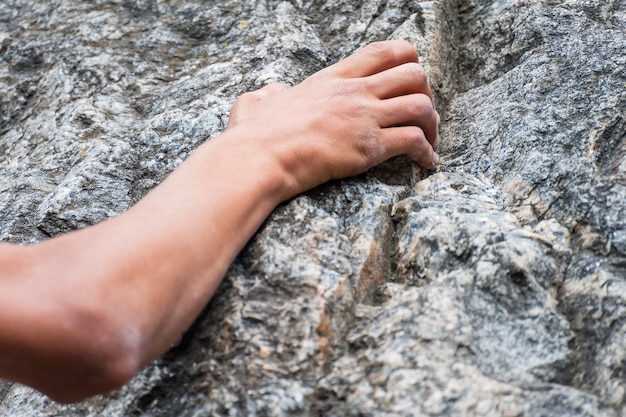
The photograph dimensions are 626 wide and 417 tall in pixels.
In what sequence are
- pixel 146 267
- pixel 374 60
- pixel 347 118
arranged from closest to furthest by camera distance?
1. pixel 146 267
2. pixel 347 118
3. pixel 374 60

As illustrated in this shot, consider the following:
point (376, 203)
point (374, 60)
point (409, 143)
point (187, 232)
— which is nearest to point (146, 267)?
point (187, 232)

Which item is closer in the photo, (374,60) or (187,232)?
(187,232)

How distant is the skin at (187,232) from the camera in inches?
38.6

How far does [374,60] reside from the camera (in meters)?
1.52

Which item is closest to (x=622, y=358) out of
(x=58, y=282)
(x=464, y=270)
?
(x=464, y=270)

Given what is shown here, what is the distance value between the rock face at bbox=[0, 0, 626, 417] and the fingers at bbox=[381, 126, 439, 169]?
4cm

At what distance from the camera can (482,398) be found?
3.29 ft

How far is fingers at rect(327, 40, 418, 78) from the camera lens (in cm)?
151

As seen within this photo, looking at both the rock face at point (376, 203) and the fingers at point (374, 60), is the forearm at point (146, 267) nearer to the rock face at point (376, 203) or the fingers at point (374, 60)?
the rock face at point (376, 203)

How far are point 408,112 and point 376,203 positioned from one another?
0.22m

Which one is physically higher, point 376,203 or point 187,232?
point 187,232

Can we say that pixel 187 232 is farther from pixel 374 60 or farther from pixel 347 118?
pixel 374 60

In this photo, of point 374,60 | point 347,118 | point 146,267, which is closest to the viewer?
point 146,267

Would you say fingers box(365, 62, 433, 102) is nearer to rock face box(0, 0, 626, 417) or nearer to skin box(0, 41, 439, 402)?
skin box(0, 41, 439, 402)
